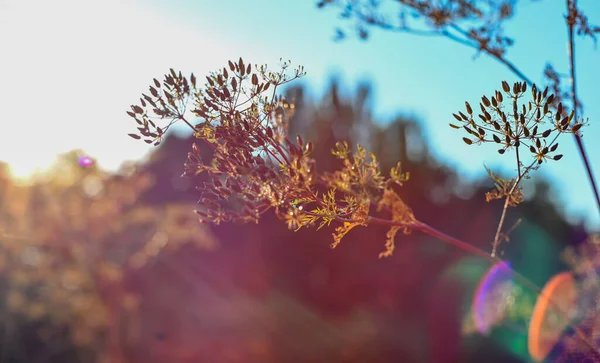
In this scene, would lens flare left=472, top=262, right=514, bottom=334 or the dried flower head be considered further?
lens flare left=472, top=262, right=514, bottom=334

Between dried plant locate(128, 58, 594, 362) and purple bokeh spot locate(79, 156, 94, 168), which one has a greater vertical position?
purple bokeh spot locate(79, 156, 94, 168)

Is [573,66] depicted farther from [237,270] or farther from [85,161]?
[237,270]

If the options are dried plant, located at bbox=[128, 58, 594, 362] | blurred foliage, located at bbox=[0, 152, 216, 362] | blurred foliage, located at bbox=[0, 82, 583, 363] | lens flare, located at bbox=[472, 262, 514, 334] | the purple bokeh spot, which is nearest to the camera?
dried plant, located at bbox=[128, 58, 594, 362]

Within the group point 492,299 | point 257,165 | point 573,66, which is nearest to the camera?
point 257,165

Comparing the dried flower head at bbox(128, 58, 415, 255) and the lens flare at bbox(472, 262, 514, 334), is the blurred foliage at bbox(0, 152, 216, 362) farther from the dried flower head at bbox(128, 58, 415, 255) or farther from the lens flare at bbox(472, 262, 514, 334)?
the dried flower head at bbox(128, 58, 415, 255)

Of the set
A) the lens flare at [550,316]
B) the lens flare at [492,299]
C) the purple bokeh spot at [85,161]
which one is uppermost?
the purple bokeh spot at [85,161]

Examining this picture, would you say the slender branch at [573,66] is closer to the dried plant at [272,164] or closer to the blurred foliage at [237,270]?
the dried plant at [272,164]

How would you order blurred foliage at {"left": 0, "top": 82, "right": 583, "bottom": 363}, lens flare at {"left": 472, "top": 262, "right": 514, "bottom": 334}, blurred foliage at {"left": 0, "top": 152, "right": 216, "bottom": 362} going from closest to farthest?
lens flare at {"left": 472, "top": 262, "right": 514, "bottom": 334}, blurred foliage at {"left": 0, "top": 152, "right": 216, "bottom": 362}, blurred foliage at {"left": 0, "top": 82, "right": 583, "bottom": 363}

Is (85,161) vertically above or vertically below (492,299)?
above

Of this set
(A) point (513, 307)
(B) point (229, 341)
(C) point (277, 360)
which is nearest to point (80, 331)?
(B) point (229, 341)

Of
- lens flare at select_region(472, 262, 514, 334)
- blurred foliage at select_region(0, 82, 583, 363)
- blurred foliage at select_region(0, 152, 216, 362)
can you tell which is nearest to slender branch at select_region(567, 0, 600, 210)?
lens flare at select_region(472, 262, 514, 334)

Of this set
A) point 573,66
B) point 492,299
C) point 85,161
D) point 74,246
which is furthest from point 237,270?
point 573,66

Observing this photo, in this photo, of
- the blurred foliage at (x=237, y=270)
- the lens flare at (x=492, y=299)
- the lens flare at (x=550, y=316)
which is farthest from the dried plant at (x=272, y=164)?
the blurred foliage at (x=237, y=270)

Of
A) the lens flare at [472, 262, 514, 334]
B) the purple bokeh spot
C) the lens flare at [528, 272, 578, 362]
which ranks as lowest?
the lens flare at [528, 272, 578, 362]
